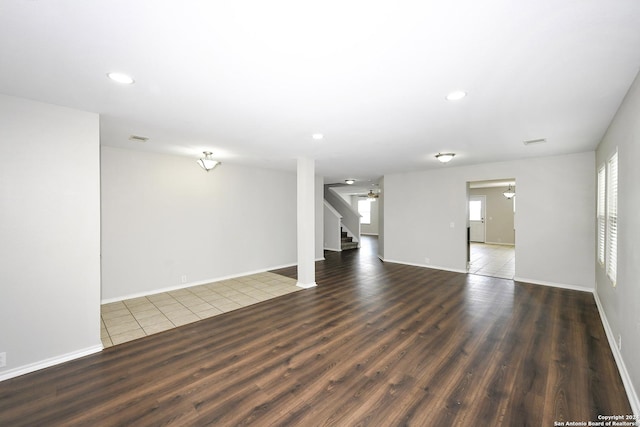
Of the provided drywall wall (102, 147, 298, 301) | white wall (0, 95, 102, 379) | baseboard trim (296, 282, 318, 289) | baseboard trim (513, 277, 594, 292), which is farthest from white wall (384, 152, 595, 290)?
white wall (0, 95, 102, 379)

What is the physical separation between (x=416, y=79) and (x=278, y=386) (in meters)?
2.83

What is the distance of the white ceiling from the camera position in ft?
4.68

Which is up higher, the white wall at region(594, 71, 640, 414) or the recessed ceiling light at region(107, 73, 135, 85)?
the recessed ceiling light at region(107, 73, 135, 85)

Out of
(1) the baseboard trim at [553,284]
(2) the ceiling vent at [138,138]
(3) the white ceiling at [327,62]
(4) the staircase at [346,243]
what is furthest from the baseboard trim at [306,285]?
(4) the staircase at [346,243]

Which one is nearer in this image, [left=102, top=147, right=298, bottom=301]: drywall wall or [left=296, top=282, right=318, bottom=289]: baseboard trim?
[left=102, top=147, right=298, bottom=301]: drywall wall

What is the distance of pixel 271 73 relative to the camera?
2055mm

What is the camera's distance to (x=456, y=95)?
2.42 metres

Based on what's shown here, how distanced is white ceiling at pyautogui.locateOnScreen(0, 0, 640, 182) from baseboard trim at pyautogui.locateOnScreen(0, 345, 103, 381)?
2.53m

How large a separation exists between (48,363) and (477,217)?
13.6 meters

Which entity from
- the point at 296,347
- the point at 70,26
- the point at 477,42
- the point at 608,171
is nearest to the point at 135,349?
the point at 296,347

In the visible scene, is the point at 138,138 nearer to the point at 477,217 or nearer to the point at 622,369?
the point at 622,369

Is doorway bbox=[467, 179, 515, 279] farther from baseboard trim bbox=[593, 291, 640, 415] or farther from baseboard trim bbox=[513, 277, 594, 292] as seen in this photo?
baseboard trim bbox=[593, 291, 640, 415]

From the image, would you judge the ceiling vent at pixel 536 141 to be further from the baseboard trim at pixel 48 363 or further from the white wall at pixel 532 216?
the baseboard trim at pixel 48 363

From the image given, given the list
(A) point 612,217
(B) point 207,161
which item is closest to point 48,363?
(B) point 207,161
